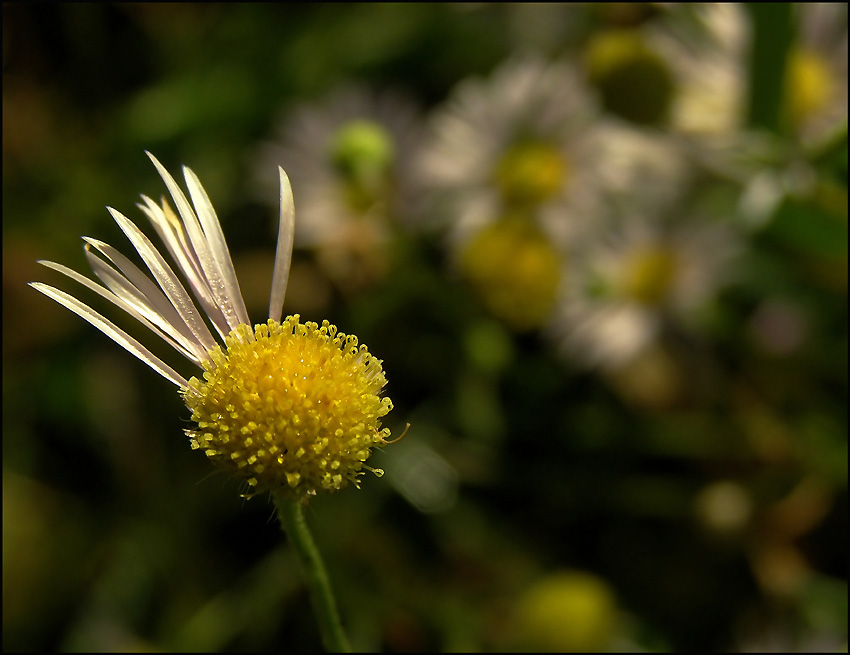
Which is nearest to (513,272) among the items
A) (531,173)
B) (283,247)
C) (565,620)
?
(531,173)

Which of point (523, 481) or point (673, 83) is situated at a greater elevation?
point (673, 83)

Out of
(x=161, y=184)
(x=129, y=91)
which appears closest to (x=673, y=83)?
(x=161, y=184)

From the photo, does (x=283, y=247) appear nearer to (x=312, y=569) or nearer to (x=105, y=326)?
(x=105, y=326)

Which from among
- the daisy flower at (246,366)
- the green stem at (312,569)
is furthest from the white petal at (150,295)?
the green stem at (312,569)

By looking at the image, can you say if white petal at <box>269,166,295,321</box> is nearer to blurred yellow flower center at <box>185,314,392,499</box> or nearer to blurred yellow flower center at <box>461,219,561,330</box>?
blurred yellow flower center at <box>185,314,392,499</box>

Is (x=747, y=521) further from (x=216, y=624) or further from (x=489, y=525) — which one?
(x=216, y=624)

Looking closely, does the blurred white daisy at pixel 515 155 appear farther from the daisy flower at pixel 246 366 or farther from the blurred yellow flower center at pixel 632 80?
the daisy flower at pixel 246 366

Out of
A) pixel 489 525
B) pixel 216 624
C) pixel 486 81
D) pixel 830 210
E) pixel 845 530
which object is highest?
pixel 486 81
